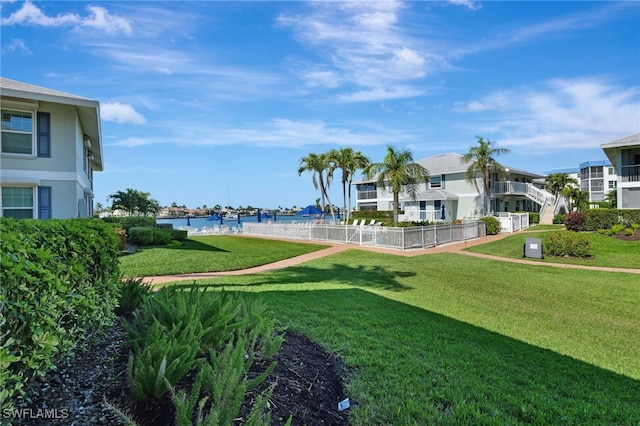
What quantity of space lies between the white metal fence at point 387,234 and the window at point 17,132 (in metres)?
15.6

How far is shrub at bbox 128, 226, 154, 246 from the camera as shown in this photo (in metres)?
18.6

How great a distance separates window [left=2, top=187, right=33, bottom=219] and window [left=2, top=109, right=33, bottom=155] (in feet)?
4.25

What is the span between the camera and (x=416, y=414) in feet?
10.3

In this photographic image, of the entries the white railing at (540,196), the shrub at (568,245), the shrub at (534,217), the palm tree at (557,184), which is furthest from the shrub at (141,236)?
the palm tree at (557,184)

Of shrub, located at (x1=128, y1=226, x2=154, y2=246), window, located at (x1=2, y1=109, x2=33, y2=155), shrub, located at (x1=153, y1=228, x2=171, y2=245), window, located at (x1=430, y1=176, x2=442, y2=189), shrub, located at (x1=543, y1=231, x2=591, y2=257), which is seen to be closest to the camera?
window, located at (x1=2, y1=109, x2=33, y2=155)

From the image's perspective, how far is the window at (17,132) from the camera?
41.5 feet

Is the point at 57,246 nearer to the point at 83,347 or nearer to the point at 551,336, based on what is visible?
the point at 83,347

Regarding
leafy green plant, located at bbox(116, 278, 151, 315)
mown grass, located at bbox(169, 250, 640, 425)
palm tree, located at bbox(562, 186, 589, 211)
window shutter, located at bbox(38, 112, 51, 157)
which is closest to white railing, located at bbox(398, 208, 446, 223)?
palm tree, located at bbox(562, 186, 589, 211)

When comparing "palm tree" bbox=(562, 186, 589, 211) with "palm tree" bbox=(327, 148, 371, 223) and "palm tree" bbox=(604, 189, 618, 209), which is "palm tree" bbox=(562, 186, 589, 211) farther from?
"palm tree" bbox=(327, 148, 371, 223)

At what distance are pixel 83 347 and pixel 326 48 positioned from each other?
508 inches

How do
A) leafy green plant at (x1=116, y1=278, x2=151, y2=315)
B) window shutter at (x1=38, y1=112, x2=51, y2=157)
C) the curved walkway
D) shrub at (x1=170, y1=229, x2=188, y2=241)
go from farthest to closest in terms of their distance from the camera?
shrub at (x1=170, y1=229, x2=188, y2=241)
window shutter at (x1=38, y1=112, x2=51, y2=157)
the curved walkway
leafy green plant at (x1=116, y1=278, x2=151, y2=315)

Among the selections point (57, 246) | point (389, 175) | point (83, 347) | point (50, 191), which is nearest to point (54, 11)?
point (57, 246)

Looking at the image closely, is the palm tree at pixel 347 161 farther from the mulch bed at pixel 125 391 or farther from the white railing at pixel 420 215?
the mulch bed at pixel 125 391

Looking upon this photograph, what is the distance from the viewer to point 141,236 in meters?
18.6
